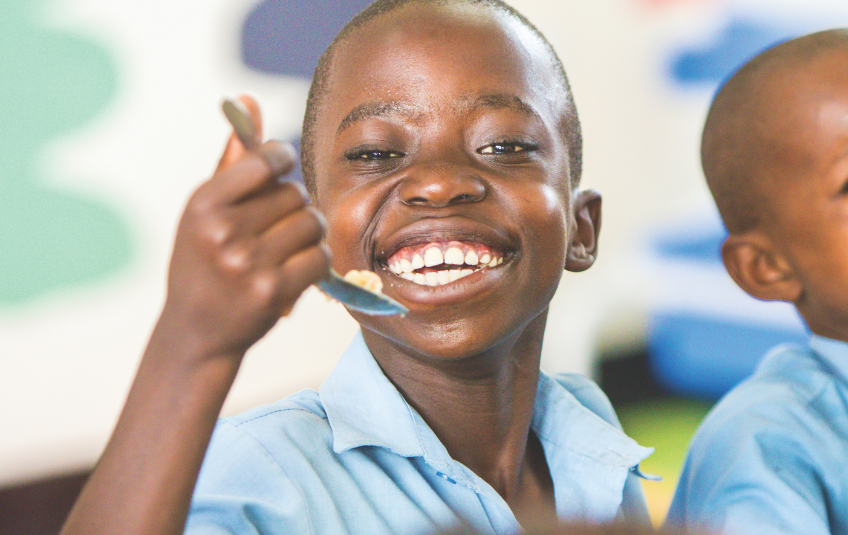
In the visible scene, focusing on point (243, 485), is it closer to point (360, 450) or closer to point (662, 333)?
point (360, 450)

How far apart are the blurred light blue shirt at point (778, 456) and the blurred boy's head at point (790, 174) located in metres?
0.11

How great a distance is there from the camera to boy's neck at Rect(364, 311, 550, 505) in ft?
3.68

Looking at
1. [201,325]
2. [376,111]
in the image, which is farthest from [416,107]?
[201,325]

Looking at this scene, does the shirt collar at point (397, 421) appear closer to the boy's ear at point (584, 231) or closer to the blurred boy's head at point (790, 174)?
the boy's ear at point (584, 231)

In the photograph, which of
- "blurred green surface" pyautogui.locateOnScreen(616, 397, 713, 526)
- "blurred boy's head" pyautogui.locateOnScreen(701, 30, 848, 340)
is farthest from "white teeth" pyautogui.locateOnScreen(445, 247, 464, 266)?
"blurred green surface" pyautogui.locateOnScreen(616, 397, 713, 526)

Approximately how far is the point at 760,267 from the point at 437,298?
68 cm

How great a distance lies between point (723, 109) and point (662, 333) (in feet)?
5.57

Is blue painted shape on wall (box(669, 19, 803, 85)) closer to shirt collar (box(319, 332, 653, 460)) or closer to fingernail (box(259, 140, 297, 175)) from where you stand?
shirt collar (box(319, 332, 653, 460))

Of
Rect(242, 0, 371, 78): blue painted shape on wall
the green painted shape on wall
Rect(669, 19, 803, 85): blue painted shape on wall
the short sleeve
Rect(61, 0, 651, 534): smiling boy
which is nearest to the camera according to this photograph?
the short sleeve

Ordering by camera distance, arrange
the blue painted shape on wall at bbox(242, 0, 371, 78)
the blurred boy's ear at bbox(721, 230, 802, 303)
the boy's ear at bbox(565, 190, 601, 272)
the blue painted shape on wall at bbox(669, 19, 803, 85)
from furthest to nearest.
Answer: the blue painted shape on wall at bbox(669, 19, 803, 85) → the blue painted shape on wall at bbox(242, 0, 371, 78) → the blurred boy's ear at bbox(721, 230, 802, 303) → the boy's ear at bbox(565, 190, 601, 272)

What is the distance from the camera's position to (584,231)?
132 centimetres

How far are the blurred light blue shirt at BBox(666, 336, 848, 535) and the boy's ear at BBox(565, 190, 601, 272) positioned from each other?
1.07ft

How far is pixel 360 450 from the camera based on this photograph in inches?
39.3

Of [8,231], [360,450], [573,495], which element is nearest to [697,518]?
[573,495]
